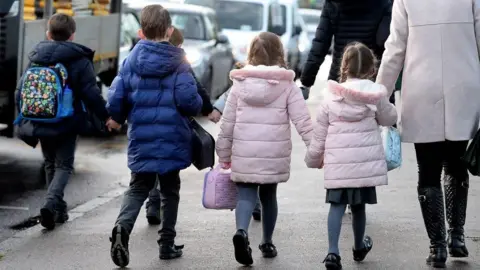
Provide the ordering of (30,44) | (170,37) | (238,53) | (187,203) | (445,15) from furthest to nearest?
1. (238,53)
2. (30,44)
3. (187,203)
4. (170,37)
5. (445,15)

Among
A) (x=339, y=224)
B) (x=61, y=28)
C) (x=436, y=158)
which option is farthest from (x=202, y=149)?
(x=61, y=28)

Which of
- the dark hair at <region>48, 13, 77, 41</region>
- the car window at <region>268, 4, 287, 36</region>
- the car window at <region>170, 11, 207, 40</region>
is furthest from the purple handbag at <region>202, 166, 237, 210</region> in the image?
the car window at <region>268, 4, 287, 36</region>

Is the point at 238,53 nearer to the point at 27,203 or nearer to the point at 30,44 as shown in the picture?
the point at 30,44

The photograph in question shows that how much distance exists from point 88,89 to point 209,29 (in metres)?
12.1

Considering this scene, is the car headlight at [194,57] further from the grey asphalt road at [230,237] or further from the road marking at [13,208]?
the road marking at [13,208]

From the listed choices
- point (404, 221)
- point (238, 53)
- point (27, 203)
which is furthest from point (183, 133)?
point (238, 53)

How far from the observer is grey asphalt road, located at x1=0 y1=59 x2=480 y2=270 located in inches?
308

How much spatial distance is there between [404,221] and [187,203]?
1.95 metres

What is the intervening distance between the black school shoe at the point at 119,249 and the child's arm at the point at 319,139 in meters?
1.17

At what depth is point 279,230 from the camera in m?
9.08

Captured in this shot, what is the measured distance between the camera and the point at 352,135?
7.49 m

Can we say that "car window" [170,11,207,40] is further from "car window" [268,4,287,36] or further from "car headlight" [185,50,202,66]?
"car window" [268,4,287,36]

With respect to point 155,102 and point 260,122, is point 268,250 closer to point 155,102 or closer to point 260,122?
point 260,122

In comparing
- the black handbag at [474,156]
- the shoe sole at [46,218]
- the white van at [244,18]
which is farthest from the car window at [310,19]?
the black handbag at [474,156]
